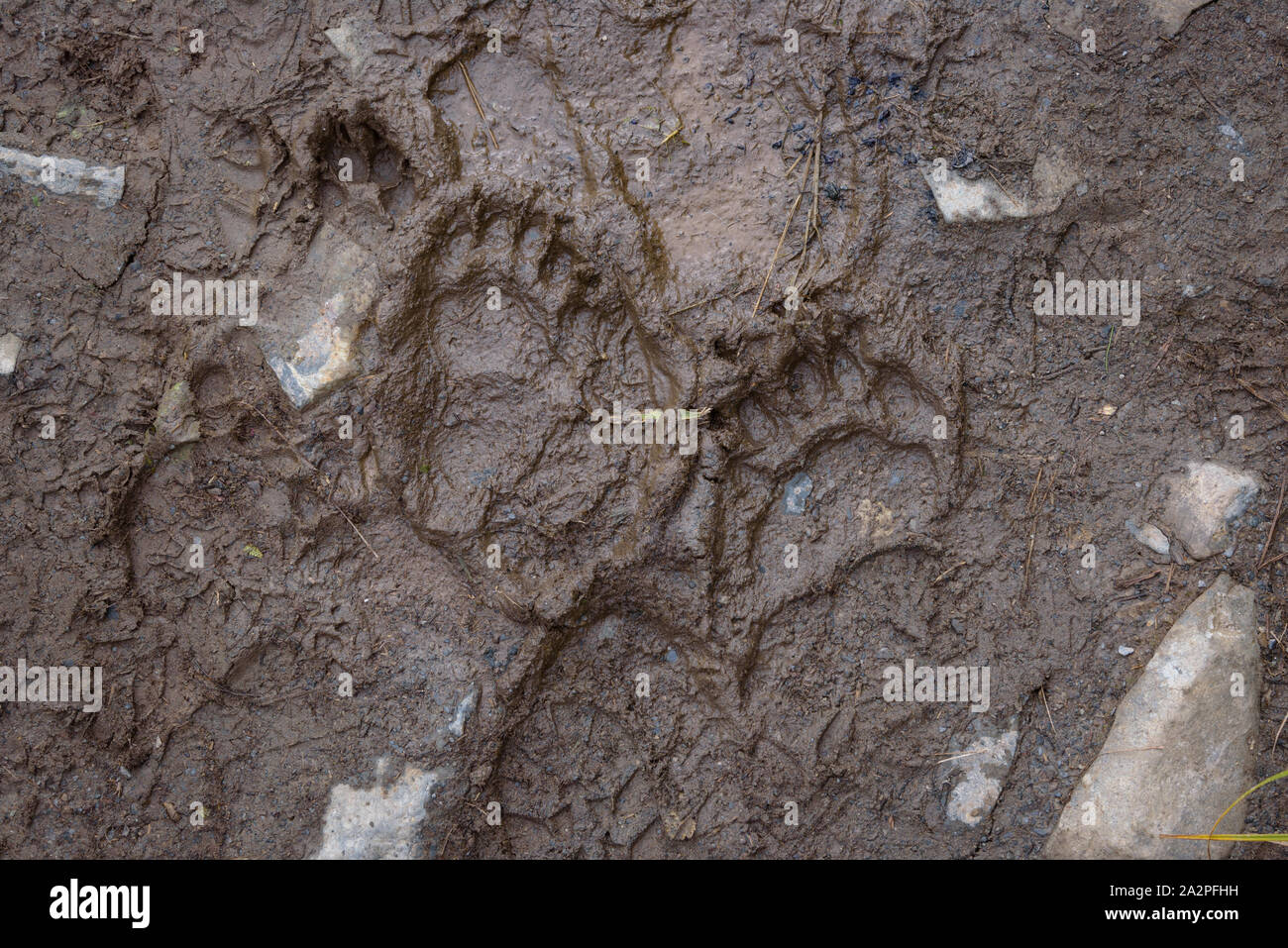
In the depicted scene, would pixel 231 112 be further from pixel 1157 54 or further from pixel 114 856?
pixel 1157 54

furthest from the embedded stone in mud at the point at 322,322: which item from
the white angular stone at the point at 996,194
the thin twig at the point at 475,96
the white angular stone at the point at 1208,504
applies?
the white angular stone at the point at 1208,504

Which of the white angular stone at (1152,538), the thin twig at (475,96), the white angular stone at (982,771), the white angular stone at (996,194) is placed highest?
the thin twig at (475,96)

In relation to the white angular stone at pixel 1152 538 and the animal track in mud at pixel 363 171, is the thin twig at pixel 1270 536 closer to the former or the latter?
the white angular stone at pixel 1152 538

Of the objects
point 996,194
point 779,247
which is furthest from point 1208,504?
point 779,247

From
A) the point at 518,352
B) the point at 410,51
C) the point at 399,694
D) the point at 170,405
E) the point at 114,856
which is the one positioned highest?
the point at 410,51

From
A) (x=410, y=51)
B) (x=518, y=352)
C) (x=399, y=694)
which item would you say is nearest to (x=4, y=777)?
(x=399, y=694)

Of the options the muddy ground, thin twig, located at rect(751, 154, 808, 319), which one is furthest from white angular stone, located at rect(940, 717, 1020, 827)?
thin twig, located at rect(751, 154, 808, 319)

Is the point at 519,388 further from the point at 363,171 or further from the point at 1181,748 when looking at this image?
the point at 1181,748

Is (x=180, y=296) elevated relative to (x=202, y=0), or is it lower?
lower
